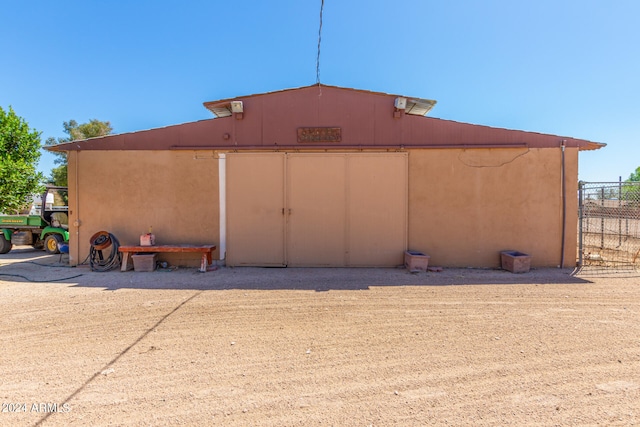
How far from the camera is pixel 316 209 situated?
772 centimetres

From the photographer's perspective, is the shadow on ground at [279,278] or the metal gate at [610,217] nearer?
the shadow on ground at [279,278]

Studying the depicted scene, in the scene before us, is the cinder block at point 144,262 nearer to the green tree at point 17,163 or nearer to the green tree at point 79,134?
the green tree at point 17,163

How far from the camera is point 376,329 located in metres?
4.00

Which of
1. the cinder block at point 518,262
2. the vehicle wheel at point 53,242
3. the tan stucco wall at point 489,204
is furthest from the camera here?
the vehicle wheel at point 53,242

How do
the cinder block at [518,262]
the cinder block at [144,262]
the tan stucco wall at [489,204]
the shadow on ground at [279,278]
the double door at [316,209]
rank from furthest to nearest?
the double door at [316,209] < the tan stucco wall at [489,204] < the cinder block at [144,262] < the cinder block at [518,262] < the shadow on ground at [279,278]

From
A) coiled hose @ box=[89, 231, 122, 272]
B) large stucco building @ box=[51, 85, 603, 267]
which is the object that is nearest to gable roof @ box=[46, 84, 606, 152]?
large stucco building @ box=[51, 85, 603, 267]

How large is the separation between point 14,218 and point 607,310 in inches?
648

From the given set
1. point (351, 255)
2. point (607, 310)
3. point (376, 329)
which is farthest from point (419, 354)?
point (351, 255)

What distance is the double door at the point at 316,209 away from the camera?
25.2ft

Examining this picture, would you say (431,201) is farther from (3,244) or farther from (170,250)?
(3,244)

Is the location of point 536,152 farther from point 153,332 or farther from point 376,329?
point 153,332

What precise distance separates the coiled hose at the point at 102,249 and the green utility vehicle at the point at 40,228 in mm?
4502

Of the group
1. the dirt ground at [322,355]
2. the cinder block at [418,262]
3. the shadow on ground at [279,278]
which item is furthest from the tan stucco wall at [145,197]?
the cinder block at [418,262]

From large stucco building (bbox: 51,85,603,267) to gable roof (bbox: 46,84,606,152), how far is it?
1.0 inches
